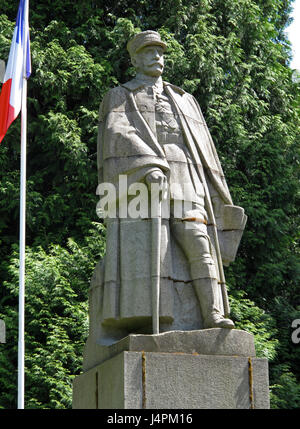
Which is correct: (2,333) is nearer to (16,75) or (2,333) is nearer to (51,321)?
(51,321)

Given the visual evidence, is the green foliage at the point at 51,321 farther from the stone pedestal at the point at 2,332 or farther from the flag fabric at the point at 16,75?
the flag fabric at the point at 16,75

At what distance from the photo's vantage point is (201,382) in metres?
8.59

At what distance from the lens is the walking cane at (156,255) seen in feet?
29.3

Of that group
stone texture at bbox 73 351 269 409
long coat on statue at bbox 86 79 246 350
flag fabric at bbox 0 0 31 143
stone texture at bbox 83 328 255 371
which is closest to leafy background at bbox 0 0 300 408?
flag fabric at bbox 0 0 31 143

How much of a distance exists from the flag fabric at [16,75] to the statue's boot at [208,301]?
22.1ft

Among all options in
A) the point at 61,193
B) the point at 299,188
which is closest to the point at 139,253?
the point at 61,193

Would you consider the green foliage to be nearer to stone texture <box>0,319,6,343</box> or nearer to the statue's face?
Answer: stone texture <box>0,319,6,343</box>

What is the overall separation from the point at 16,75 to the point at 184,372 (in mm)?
8195

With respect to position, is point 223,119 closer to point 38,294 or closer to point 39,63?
point 39,63

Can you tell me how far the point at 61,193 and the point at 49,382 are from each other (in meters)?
5.10

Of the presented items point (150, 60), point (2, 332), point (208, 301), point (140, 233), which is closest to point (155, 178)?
point (140, 233)

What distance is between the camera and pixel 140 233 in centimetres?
931

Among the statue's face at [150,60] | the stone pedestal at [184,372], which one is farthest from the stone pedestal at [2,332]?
the stone pedestal at [184,372]

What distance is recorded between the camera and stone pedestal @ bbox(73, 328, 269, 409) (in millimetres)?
8438
